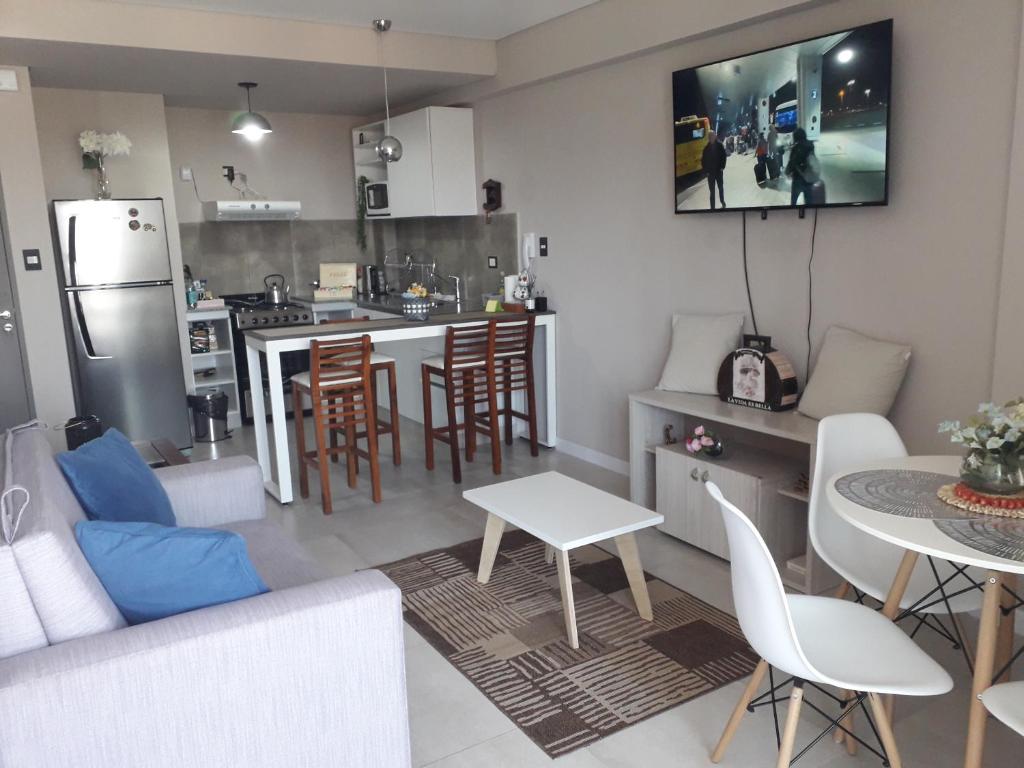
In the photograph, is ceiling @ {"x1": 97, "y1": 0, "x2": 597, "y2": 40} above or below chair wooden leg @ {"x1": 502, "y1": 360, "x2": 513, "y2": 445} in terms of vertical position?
above

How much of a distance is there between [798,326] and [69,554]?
3.04 m

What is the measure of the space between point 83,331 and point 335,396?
6.58ft

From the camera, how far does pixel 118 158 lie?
18.3 ft

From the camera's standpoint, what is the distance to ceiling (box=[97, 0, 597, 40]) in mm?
4250

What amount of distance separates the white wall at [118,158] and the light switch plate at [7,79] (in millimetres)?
835

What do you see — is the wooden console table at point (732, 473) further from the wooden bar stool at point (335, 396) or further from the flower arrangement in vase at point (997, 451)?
the wooden bar stool at point (335, 396)

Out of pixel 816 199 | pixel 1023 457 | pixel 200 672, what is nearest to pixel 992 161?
pixel 816 199

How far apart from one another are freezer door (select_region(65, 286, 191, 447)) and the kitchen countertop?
3.75 feet

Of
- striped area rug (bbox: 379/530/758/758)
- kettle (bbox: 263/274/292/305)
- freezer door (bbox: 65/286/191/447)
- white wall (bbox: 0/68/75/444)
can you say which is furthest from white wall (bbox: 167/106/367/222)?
striped area rug (bbox: 379/530/758/758)

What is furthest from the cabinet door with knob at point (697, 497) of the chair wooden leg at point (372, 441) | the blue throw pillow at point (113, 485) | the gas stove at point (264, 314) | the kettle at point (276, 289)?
the kettle at point (276, 289)

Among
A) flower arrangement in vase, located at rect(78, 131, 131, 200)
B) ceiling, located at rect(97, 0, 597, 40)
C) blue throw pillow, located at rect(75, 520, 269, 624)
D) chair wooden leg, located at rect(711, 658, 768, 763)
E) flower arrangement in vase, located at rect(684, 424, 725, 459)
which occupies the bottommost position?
chair wooden leg, located at rect(711, 658, 768, 763)

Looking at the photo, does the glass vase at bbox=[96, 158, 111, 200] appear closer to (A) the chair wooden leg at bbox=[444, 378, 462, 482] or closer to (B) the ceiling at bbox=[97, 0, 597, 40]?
(B) the ceiling at bbox=[97, 0, 597, 40]

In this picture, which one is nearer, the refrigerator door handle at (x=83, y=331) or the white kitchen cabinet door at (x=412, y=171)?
the refrigerator door handle at (x=83, y=331)

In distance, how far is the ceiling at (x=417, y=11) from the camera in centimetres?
425
